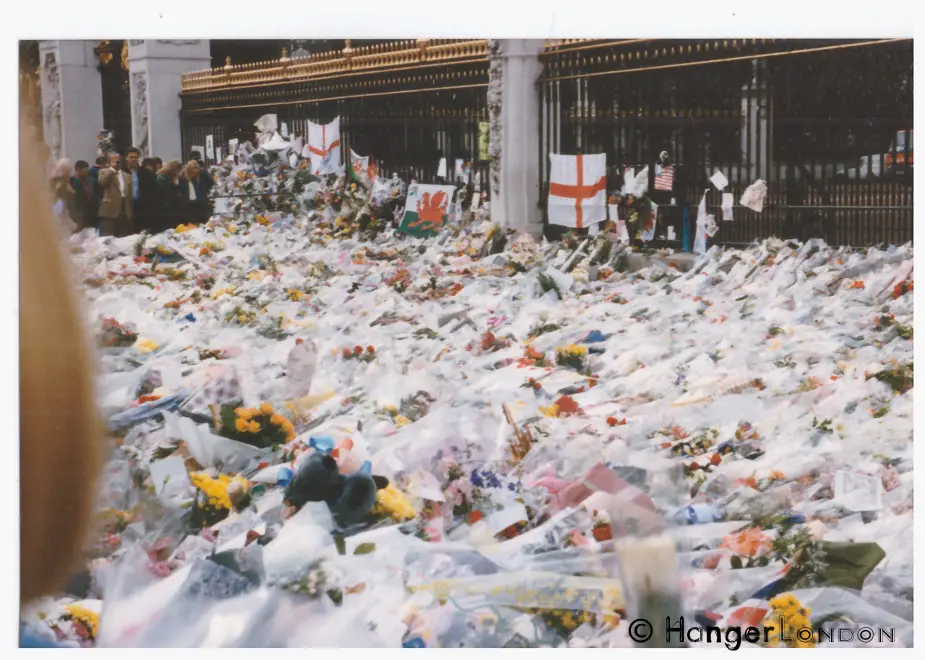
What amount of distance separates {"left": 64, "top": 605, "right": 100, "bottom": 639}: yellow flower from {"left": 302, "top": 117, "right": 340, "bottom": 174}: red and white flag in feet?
6.04

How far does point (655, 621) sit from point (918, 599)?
97 cm

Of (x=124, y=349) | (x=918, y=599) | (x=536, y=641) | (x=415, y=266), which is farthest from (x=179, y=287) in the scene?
(x=918, y=599)

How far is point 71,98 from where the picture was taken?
3955 mm

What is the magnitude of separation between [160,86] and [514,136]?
137cm

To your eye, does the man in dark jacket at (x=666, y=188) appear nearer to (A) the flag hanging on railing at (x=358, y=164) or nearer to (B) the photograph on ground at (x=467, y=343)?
(B) the photograph on ground at (x=467, y=343)

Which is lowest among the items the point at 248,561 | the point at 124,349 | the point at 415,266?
the point at 248,561

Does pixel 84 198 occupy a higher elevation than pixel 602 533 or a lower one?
higher

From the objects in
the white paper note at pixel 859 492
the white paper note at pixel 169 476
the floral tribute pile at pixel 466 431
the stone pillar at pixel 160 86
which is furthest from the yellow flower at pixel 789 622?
the stone pillar at pixel 160 86

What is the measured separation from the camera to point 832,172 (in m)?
4.18

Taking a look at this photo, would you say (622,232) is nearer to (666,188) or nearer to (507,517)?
(666,188)

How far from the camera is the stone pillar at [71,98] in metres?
3.91

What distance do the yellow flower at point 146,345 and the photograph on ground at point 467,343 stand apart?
15 millimetres

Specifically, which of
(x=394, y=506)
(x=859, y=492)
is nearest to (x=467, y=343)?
(x=394, y=506)
